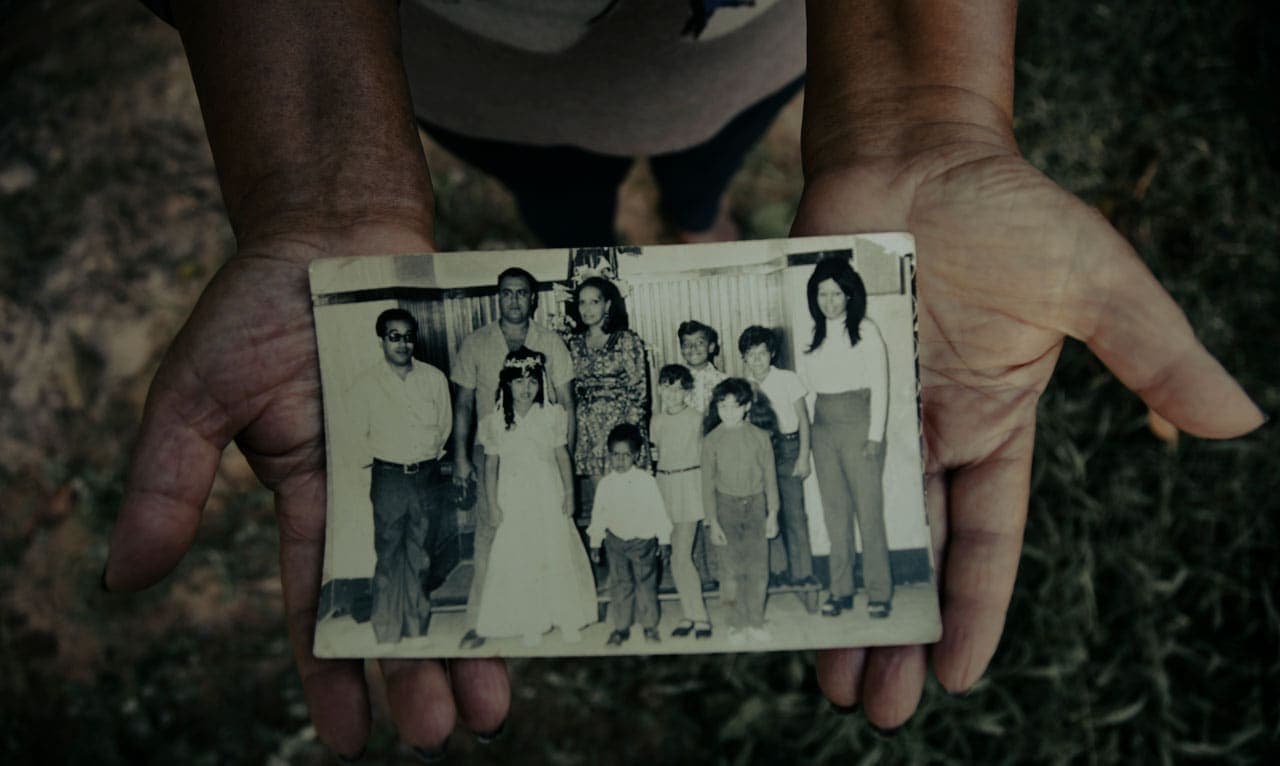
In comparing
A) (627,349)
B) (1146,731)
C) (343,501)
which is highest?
(627,349)

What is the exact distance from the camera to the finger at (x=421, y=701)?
1.30 metres

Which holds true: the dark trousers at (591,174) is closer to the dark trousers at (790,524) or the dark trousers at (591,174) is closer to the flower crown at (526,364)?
the flower crown at (526,364)

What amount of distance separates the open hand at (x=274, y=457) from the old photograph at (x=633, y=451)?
61 mm

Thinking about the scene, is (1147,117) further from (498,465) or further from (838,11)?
(498,465)

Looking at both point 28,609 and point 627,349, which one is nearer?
point 627,349

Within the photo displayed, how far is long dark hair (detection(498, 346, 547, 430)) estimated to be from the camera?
1369 millimetres

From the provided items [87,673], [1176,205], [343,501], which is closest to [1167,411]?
[343,501]

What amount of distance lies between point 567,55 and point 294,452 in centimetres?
79

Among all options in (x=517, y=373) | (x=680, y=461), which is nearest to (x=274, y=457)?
(x=517, y=373)

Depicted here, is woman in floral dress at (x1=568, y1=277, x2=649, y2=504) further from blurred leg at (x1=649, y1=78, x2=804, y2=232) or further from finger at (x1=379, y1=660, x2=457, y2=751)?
blurred leg at (x1=649, y1=78, x2=804, y2=232)

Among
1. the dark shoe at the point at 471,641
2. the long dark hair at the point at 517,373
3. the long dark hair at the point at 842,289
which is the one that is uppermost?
the long dark hair at the point at 842,289

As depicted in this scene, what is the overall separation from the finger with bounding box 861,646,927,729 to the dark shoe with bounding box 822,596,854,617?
0.08 meters

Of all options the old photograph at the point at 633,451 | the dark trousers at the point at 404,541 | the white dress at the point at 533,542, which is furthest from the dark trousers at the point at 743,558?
the dark trousers at the point at 404,541

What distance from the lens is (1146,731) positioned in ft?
6.09
